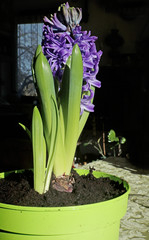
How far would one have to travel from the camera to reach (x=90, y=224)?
2.35 ft

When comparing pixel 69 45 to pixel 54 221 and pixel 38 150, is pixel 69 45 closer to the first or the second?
pixel 38 150

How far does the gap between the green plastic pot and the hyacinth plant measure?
0.41ft

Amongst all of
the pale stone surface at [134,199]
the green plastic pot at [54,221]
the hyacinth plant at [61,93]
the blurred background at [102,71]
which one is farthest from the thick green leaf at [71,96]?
the blurred background at [102,71]

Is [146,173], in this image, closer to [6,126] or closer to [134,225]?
[134,225]

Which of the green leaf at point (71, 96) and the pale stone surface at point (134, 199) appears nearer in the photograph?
the green leaf at point (71, 96)

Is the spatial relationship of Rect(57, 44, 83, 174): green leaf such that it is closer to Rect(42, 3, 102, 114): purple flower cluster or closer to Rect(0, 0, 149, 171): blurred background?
Rect(42, 3, 102, 114): purple flower cluster

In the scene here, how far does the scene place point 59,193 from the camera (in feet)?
2.68

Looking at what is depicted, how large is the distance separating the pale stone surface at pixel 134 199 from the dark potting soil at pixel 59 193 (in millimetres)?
456

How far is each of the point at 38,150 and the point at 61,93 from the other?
14 cm

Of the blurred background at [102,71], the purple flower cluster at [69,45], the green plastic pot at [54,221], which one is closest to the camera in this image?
the green plastic pot at [54,221]

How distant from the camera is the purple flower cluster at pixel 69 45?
82cm

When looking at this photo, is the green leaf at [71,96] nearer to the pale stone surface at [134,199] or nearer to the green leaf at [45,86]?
the green leaf at [45,86]

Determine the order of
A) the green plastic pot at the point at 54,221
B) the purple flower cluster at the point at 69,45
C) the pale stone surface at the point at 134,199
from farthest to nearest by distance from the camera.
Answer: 1. the pale stone surface at the point at 134,199
2. the purple flower cluster at the point at 69,45
3. the green plastic pot at the point at 54,221

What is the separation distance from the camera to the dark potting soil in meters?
0.77
